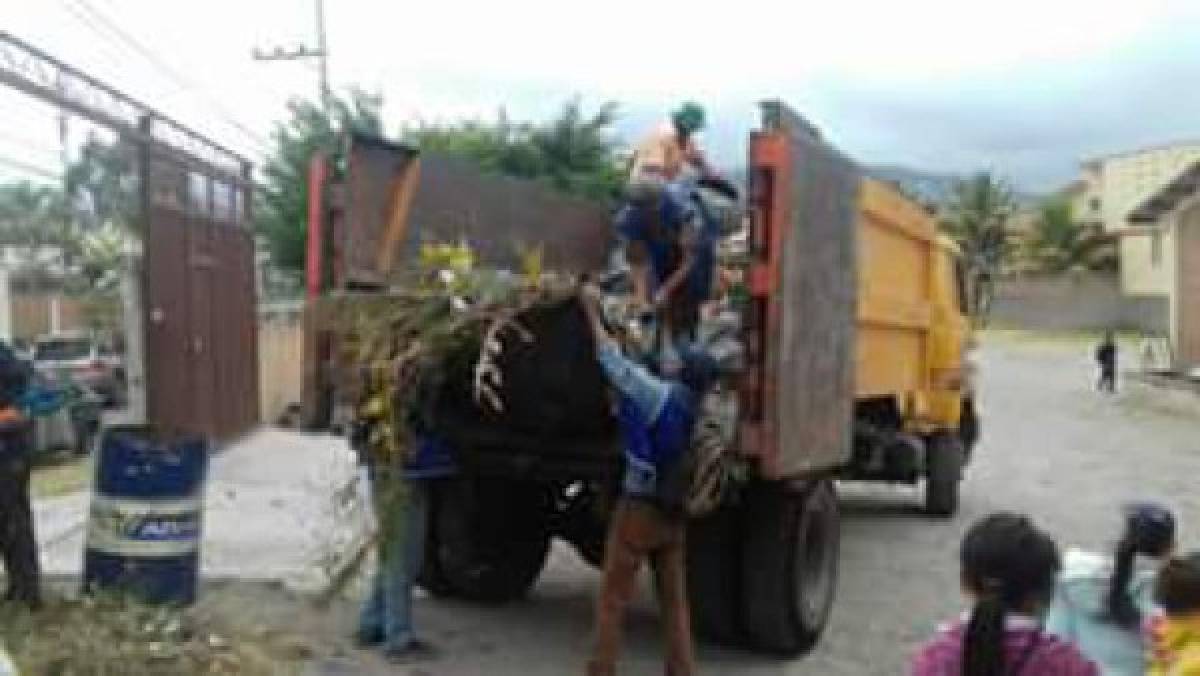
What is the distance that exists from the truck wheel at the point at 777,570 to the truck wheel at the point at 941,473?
5.99m

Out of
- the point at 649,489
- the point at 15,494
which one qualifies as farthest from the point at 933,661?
the point at 15,494

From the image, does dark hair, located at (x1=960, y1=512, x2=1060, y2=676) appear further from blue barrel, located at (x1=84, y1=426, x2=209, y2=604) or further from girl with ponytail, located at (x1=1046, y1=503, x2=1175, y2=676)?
blue barrel, located at (x1=84, y1=426, x2=209, y2=604)

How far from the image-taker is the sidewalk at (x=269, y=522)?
34.6ft

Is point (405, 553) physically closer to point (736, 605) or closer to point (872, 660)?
point (736, 605)

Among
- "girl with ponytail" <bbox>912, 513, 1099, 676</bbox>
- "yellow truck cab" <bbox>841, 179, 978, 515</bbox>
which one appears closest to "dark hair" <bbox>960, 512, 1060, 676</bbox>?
"girl with ponytail" <bbox>912, 513, 1099, 676</bbox>

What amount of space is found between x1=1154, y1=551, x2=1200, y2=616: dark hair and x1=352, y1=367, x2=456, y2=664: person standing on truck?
189 inches

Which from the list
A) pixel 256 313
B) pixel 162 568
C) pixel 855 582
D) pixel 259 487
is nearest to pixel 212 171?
pixel 256 313

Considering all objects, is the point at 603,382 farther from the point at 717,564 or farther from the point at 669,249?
the point at 717,564

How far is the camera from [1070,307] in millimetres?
81375

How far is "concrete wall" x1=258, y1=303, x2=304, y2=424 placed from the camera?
74.8 ft

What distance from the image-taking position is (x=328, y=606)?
32.3ft

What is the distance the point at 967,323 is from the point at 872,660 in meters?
7.64

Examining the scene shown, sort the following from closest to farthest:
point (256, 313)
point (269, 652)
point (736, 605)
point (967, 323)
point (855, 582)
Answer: point (269, 652) < point (736, 605) < point (855, 582) < point (967, 323) < point (256, 313)

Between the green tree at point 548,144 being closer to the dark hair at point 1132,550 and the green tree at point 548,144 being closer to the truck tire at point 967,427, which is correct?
the truck tire at point 967,427
